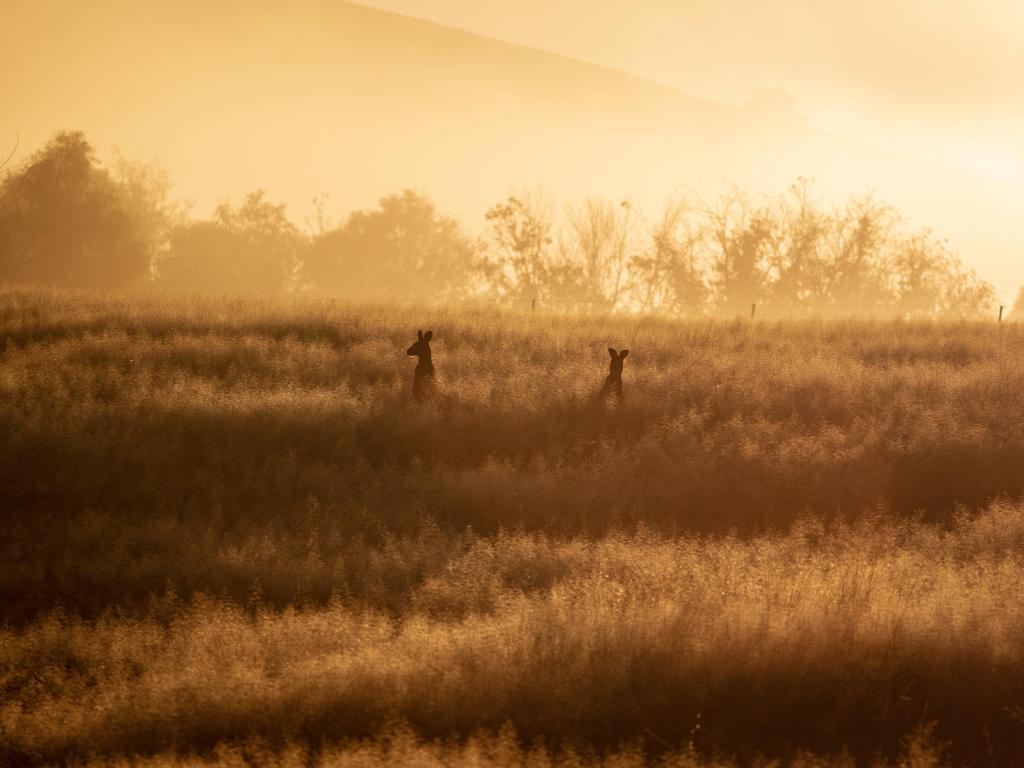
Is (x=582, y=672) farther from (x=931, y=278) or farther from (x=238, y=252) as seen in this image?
(x=238, y=252)

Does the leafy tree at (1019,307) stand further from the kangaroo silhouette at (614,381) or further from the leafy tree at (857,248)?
the kangaroo silhouette at (614,381)

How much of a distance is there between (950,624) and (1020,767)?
194cm

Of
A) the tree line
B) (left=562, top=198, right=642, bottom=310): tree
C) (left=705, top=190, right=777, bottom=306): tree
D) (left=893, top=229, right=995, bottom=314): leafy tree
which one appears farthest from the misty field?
(left=562, top=198, right=642, bottom=310): tree

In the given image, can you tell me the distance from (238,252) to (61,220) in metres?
19.0

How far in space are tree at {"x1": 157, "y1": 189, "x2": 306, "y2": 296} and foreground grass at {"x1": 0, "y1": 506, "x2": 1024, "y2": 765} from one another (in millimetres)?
62102

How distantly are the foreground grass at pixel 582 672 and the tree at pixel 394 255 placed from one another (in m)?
65.5

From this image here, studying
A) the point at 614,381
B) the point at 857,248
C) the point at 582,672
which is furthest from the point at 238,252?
the point at 582,672

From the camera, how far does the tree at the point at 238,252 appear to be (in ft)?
241

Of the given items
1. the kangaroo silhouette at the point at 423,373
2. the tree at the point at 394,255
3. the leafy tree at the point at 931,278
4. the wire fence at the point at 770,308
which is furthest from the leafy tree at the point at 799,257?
the kangaroo silhouette at the point at 423,373

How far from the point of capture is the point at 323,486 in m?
17.9

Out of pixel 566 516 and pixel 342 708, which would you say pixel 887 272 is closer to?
pixel 566 516

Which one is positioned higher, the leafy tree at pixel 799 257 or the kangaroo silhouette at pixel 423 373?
the leafy tree at pixel 799 257

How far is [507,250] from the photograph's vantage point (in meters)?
70.4

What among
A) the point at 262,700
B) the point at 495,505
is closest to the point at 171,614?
the point at 262,700
